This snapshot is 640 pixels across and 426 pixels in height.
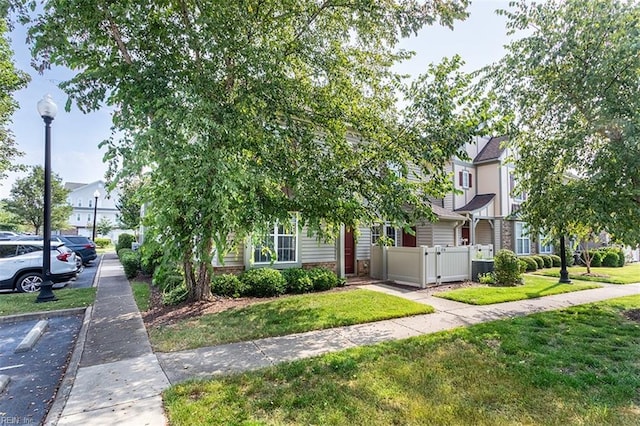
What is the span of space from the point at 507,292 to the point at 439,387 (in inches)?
290

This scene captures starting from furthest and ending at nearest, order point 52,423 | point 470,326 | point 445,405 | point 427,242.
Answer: point 427,242, point 470,326, point 445,405, point 52,423

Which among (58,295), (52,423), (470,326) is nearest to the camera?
(52,423)

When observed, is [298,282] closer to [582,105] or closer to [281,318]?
[281,318]

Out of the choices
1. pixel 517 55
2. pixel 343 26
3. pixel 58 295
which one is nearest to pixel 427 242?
pixel 517 55

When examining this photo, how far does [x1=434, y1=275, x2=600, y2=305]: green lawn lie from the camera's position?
29.0 ft

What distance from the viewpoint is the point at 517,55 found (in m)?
8.02

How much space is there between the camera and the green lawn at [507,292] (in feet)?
29.0

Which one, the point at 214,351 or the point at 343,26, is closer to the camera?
the point at 214,351

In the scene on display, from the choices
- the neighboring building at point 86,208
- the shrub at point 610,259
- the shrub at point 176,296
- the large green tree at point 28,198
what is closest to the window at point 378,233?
the shrub at point 176,296

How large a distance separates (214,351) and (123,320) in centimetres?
294

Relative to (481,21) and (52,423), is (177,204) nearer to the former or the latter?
(52,423)

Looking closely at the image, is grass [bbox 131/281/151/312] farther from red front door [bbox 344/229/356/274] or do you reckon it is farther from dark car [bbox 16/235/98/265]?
dark car [bbox 16/235/98/265]

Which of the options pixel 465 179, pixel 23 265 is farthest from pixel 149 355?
pixel 465 179

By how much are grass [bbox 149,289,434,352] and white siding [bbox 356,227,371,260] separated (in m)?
4.44
